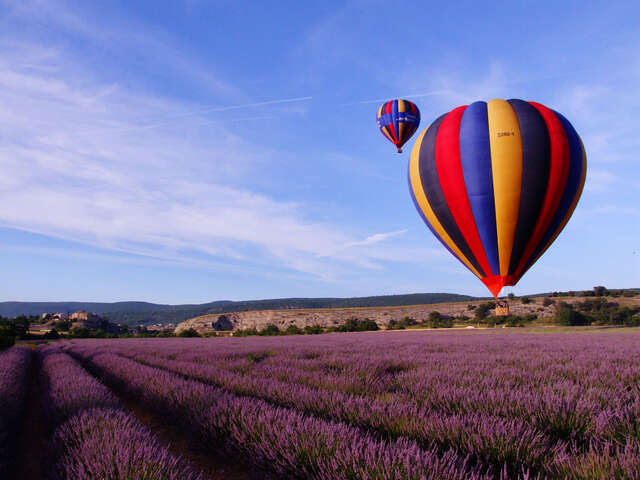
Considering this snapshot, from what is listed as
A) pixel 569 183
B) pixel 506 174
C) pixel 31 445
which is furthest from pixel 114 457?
pixel 569 183

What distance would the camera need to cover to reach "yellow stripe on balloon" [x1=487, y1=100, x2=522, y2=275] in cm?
1588

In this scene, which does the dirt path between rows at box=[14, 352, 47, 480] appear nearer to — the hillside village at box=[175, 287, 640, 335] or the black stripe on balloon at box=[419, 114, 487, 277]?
the black stripe on balloon at box=[419, 114, 487, 277]

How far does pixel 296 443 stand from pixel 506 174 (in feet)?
53.7

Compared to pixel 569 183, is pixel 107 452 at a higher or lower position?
lower

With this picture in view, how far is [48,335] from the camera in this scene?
152 ft

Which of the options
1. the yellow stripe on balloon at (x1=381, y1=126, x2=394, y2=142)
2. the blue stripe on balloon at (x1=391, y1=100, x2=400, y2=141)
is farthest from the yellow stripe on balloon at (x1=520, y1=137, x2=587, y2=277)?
the yellow stripe on balloon at (x1=381, y1=126, x2=394, y2=142)

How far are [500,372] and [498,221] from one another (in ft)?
40.3

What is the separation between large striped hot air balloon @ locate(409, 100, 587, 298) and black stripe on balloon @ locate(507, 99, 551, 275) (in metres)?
0.04

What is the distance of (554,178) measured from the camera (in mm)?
16078

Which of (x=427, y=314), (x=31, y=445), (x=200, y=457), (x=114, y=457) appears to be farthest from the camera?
(x=427, y=314)

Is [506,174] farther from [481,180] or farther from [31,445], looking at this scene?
[31,445]

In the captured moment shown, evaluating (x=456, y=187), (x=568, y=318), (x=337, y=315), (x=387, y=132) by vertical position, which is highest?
(x=387, y=132)

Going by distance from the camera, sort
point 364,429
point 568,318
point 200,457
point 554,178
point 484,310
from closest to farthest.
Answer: point 364,429 < point 200,457 < point 554,178 < point 568,318 < point 484,310

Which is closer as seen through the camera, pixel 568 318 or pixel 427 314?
pixel 568 318
